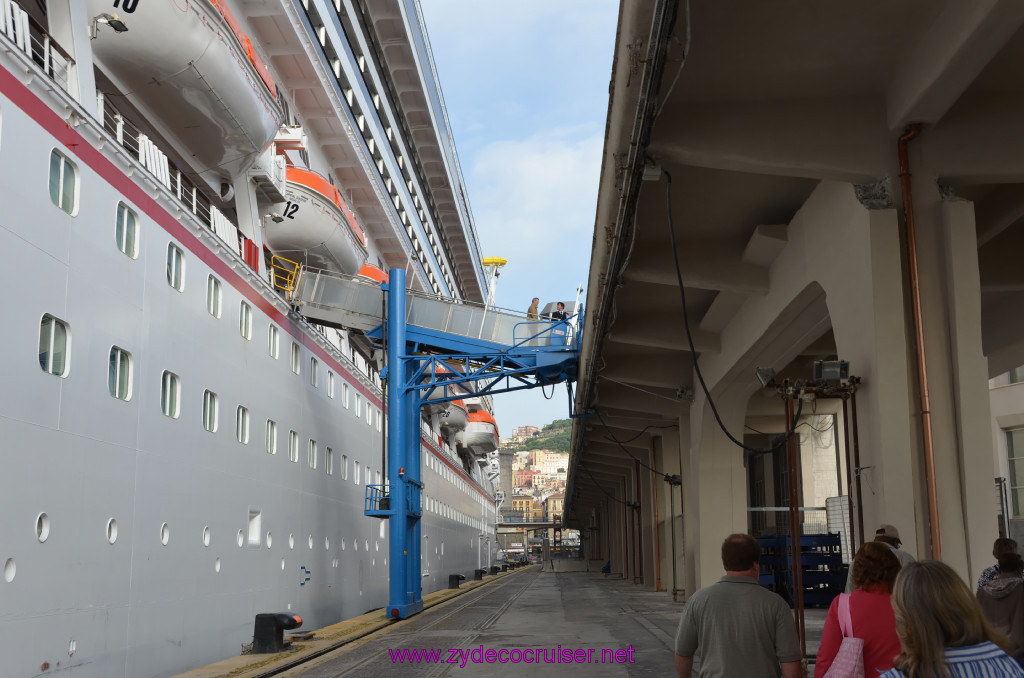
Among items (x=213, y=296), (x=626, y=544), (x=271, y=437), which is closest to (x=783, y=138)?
(x=213, y=296)

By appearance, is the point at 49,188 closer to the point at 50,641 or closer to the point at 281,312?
the point at 50,641

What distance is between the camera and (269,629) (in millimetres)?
15102

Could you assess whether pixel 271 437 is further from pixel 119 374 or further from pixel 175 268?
pixel 119 374

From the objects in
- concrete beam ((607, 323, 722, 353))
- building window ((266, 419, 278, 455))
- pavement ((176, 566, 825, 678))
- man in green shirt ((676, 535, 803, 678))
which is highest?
concrete beam ((607, 323, 722, 353))

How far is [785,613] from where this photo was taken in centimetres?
471

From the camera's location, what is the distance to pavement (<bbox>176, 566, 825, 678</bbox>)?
12461 millimetres

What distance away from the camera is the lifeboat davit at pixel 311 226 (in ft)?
67.5

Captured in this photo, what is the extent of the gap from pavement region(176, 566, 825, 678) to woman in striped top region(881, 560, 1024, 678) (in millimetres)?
9056

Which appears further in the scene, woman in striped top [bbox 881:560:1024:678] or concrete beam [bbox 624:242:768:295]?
concrete beam [bbox 624:242:768:295]

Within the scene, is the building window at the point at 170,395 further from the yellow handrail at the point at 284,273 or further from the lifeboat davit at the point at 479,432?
the lifeboat davit at the point at 479,432

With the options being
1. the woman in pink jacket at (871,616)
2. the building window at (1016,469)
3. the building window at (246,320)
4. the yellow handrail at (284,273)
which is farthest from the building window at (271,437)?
the building window at (1016,469)

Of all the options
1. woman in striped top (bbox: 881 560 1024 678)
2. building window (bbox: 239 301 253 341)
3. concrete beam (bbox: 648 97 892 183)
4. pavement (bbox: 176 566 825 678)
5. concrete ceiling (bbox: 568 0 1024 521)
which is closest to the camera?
woman in striped top (bbox: 881 560 1024 678)

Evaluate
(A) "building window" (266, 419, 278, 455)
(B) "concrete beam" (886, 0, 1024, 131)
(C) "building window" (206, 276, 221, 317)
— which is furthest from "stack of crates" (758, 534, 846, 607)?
(B) "concrete beam" (886, 0, 1024, 131)

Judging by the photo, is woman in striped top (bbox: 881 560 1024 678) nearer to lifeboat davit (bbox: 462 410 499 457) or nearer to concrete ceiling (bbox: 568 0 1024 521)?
concrete ceiling (bbox: 568 0 1024 521)
